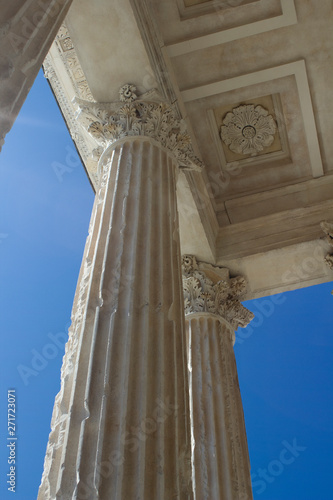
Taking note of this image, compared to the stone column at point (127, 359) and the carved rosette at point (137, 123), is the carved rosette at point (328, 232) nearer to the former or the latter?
the carved rosette at point (137, 123)

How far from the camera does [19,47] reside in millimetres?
5777

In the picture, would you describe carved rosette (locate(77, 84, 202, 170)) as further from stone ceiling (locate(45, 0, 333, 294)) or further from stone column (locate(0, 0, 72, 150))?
stone column (locate(0, 0, 72, 150))

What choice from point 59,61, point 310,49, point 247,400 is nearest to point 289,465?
point 247,400

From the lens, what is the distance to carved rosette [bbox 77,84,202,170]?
11711mm

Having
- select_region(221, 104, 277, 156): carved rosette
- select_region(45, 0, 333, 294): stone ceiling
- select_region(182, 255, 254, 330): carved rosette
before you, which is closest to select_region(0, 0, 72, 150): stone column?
select_region(45, 0, 333, 294): stone ceiling

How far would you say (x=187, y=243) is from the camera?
16.0m

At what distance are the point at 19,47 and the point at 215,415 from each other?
9.85 metres

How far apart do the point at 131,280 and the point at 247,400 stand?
28609 millimetres

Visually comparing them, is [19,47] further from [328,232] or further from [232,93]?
[328,232]

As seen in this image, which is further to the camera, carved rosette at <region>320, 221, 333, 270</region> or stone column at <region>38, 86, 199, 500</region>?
carved rosette at <region>320, 221, 333, 270</region>

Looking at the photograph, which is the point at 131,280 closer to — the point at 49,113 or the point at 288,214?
the point at 288,214

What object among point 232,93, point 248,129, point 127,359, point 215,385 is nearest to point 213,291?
point 215,385

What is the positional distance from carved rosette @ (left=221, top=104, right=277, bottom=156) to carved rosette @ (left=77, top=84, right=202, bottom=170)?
4503 mm

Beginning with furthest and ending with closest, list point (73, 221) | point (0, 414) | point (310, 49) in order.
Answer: point (0, 414), point (73, 221), point (310, 49)
